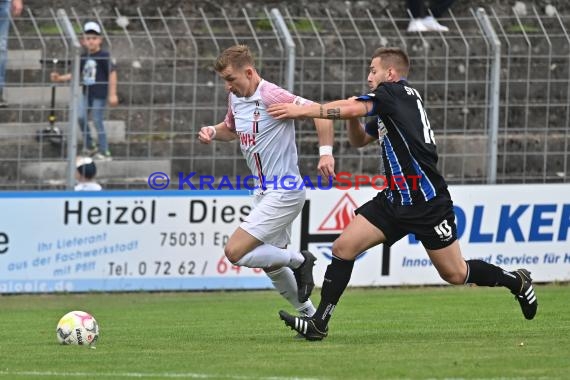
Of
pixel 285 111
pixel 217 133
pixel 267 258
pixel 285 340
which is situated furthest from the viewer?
pixel 217 133

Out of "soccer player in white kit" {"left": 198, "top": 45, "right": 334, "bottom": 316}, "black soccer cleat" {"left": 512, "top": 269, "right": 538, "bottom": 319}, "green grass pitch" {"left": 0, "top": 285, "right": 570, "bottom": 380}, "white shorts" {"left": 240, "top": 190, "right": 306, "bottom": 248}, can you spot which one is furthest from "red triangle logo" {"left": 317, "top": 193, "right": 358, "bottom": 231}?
"black soccer cleat" {"left": 512, "top": 269, "right": 538, "bottom": 319}

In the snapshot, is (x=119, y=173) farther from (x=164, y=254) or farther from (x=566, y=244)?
(x=566, y=244)

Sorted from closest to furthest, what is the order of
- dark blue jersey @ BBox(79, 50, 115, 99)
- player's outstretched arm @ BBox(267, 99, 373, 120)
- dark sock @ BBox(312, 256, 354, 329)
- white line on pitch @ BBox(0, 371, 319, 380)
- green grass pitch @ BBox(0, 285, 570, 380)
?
1. white line on pitch @ BBox(0, 371, 319, 380)
2. green grass pitch @ BBox(0, 285, 570, 380)
3. player's outstretched arm @ BBox(267, 99, 373, 120)
4. dark sock @ BBox(312, 256, 354, 329)
5. dark blue jersey @ BBox(79, 50, 115, 99)

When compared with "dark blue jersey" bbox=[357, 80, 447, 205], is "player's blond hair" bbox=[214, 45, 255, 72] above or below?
above

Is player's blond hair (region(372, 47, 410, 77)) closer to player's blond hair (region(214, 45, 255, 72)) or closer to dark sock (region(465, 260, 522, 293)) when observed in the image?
player's blond hair (region(214, 45, 255, 72))

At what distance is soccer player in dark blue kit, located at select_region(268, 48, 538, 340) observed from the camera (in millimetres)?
9555

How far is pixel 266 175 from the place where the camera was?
1047 centimetres

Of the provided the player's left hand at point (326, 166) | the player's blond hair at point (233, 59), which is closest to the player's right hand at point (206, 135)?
the player's blond hair at point (233, 59)

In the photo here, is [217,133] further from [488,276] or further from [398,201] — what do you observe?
[488,276]

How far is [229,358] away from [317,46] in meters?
9.50

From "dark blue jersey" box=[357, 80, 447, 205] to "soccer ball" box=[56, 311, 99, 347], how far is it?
7.84 ft

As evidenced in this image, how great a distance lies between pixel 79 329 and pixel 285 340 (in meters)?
1.54

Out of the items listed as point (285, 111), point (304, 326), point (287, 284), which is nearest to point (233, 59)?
point (285, 111)

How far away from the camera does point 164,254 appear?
51.5 ft
